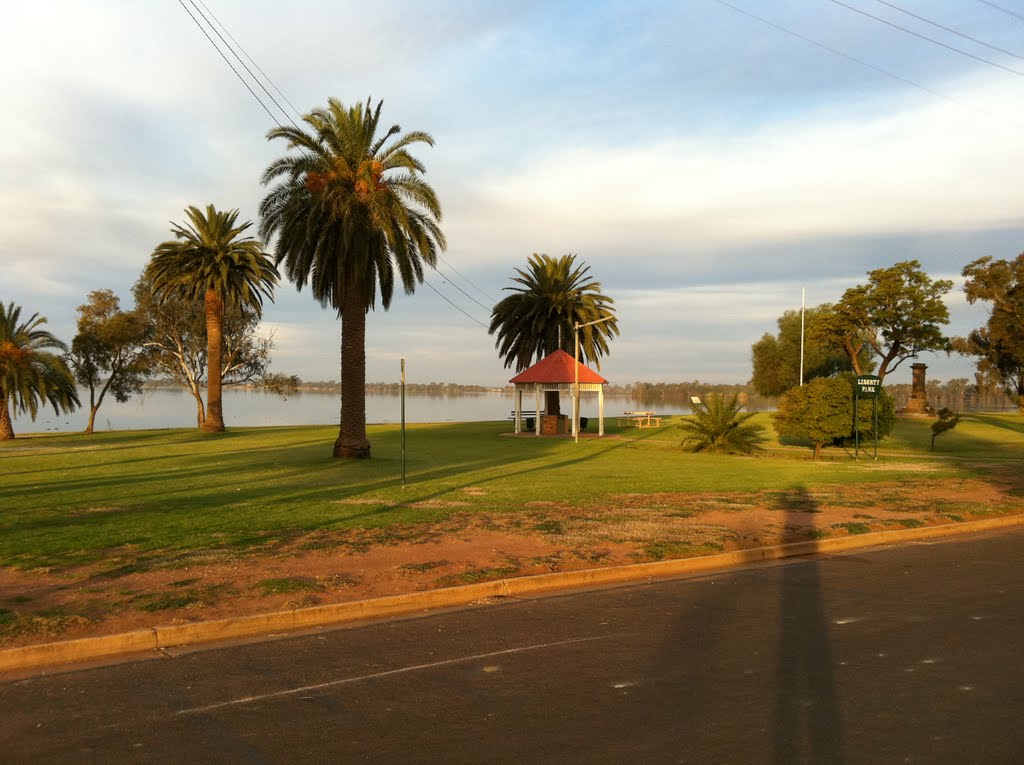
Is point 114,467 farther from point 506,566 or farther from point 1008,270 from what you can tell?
point 1008,270

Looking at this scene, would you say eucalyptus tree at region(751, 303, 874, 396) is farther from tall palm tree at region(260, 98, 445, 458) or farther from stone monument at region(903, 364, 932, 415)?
tall palm tree at region(260, 98, 445, 458)

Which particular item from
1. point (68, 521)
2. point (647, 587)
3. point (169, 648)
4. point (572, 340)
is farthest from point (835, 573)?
point (572, 340)

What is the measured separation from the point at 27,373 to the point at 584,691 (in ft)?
149

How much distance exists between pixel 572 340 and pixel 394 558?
37.9m

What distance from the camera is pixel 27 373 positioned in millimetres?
42625

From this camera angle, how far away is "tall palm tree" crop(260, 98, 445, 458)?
23.9 m

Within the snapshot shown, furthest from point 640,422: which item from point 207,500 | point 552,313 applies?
point 207,500

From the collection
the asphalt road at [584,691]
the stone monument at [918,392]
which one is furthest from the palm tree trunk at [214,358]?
the stone monument at [918,392]

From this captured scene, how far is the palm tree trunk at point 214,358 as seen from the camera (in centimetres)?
4150

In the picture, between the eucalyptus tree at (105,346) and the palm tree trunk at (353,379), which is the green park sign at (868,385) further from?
the eucalyptus tree at (105,346)

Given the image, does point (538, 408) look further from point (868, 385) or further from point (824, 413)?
point (868, 385)

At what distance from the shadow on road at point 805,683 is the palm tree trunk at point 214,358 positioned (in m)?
37.2

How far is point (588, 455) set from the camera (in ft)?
93.0

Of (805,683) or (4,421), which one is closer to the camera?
(805,683)
